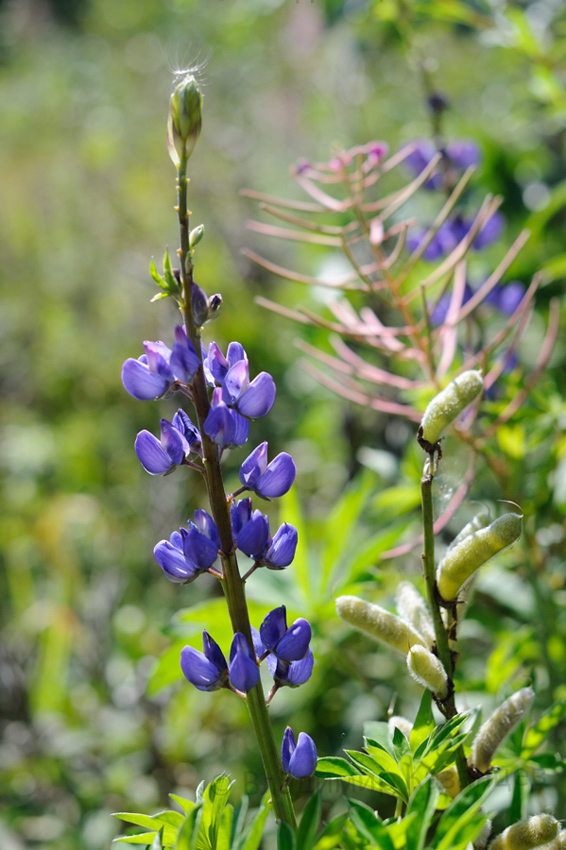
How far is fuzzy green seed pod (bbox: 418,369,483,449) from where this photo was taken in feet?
1.55

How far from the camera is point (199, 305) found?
0.46m

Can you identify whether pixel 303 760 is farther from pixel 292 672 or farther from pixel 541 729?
pixel 541 729

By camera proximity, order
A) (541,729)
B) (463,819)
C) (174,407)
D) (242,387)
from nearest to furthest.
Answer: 1. (463,819)
2. (242,387)
3. (541,729)
4. (174,407)

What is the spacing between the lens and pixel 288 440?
6.97ft

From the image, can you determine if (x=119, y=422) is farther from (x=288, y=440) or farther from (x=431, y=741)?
(x=431, y=741)

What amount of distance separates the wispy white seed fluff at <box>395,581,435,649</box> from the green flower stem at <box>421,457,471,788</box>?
0.02 meters

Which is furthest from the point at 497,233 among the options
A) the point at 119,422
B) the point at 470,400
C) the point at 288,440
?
the point at 119,422

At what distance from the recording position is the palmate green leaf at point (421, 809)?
0.42 meters

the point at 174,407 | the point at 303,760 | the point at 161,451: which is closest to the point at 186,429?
Result: the point at 161,451

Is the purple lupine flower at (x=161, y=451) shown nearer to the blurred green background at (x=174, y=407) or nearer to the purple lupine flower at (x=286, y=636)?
the purple lupine flower at (x=286, y=636)

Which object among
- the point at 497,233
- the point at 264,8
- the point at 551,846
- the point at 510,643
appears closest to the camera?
the point at 551,846

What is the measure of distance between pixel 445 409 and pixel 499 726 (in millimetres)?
222

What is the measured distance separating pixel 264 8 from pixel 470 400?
1.43m

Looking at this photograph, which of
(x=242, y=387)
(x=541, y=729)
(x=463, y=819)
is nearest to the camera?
(x=463, y=819)
